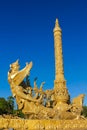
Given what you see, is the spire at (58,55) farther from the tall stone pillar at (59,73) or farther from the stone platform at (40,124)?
the stone platform at (40,124)

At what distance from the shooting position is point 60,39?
80.4 feet

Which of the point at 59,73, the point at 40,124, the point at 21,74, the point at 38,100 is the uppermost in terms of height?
the point at 59,73

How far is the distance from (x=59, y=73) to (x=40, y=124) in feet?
22.1

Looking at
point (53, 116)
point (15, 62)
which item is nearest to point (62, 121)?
point (53, 116)

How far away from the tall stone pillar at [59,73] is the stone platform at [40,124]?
323 cm

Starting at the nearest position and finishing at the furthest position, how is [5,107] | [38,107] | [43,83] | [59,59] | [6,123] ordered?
[6,123] < [38,107] < [43,83] < [59,59] < [5,107]

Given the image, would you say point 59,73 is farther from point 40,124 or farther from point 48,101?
point 40,124

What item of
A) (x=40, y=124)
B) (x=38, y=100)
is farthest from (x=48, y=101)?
(x=40, y=124)

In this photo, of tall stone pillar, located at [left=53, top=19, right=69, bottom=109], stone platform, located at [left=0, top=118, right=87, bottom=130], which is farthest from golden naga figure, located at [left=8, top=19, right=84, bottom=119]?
stone platform, located at [left=0, top=118, right=87, bottom=130]

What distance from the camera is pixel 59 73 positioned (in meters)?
23.2

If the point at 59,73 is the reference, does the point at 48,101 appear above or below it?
below

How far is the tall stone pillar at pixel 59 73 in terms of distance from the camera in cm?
2211

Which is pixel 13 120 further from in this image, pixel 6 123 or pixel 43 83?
pixel 43 83

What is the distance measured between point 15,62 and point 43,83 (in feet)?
9.32
